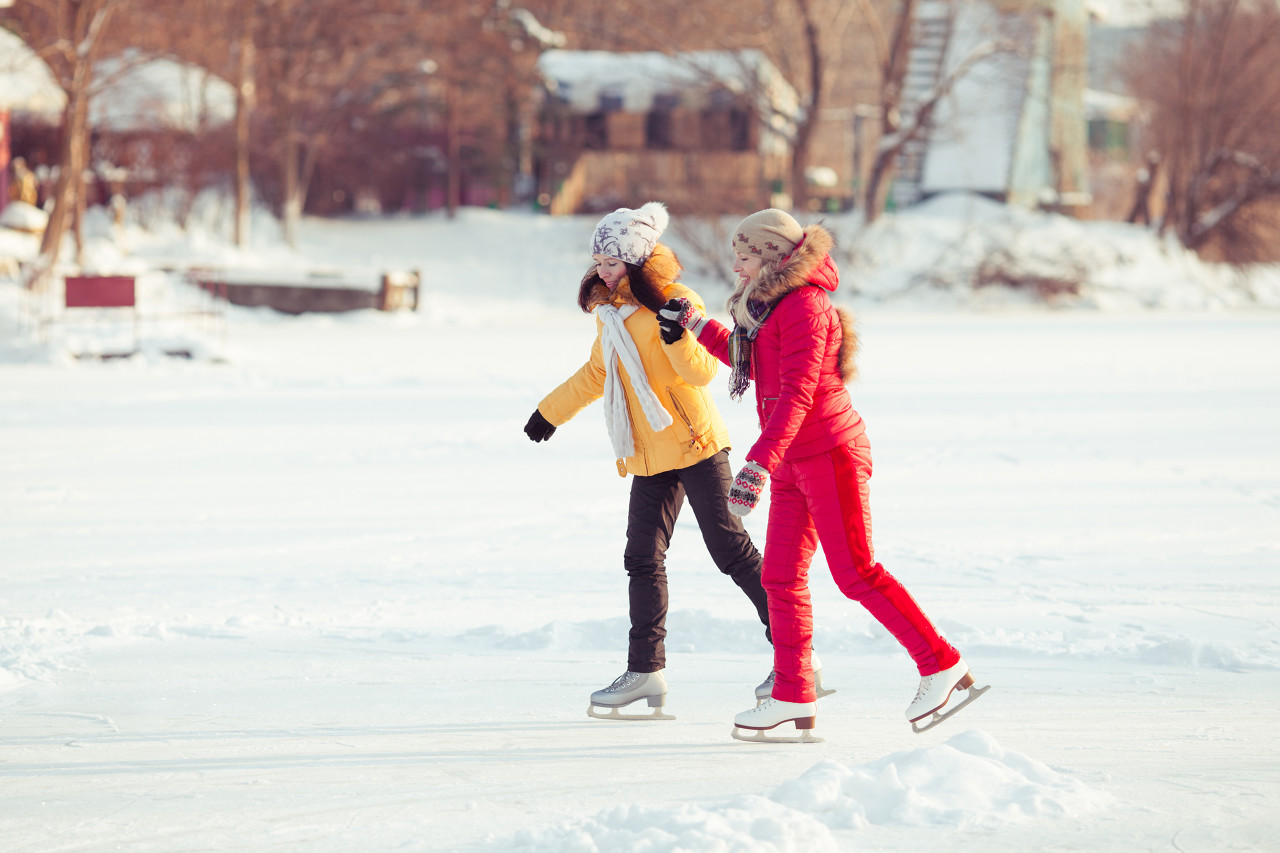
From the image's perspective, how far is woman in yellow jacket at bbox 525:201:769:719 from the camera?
12.7 feet

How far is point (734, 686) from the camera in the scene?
423cm

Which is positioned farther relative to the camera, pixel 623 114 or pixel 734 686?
pixel 623 114

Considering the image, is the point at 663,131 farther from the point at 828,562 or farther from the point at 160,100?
the point at 828,562

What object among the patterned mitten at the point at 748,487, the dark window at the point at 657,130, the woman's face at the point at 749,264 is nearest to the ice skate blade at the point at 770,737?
the patterned mitten at the point at 748,487

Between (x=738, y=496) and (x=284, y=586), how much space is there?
2.64 m

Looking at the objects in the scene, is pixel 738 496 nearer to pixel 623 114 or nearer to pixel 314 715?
pixel 314 715

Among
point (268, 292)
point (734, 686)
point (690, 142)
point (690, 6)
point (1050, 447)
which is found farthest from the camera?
point (690, 142)

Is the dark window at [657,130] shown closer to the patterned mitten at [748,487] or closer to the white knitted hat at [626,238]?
the white knitted hat at [626,238]

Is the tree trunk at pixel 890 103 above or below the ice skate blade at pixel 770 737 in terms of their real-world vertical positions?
above

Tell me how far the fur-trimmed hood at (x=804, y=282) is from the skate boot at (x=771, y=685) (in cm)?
82

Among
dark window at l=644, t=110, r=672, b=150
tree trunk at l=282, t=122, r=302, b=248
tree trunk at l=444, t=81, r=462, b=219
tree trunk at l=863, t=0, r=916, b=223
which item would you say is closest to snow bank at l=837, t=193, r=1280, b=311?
tree trunk at l=863, t=0, r=916, b=223

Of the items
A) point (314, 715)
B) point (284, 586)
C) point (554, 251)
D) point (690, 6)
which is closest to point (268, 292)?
point (554, 251)

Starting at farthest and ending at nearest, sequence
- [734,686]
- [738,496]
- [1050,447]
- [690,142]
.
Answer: [690,142] < [1050,447] < [734,686] < [738,496]

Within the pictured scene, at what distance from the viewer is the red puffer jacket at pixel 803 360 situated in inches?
138
